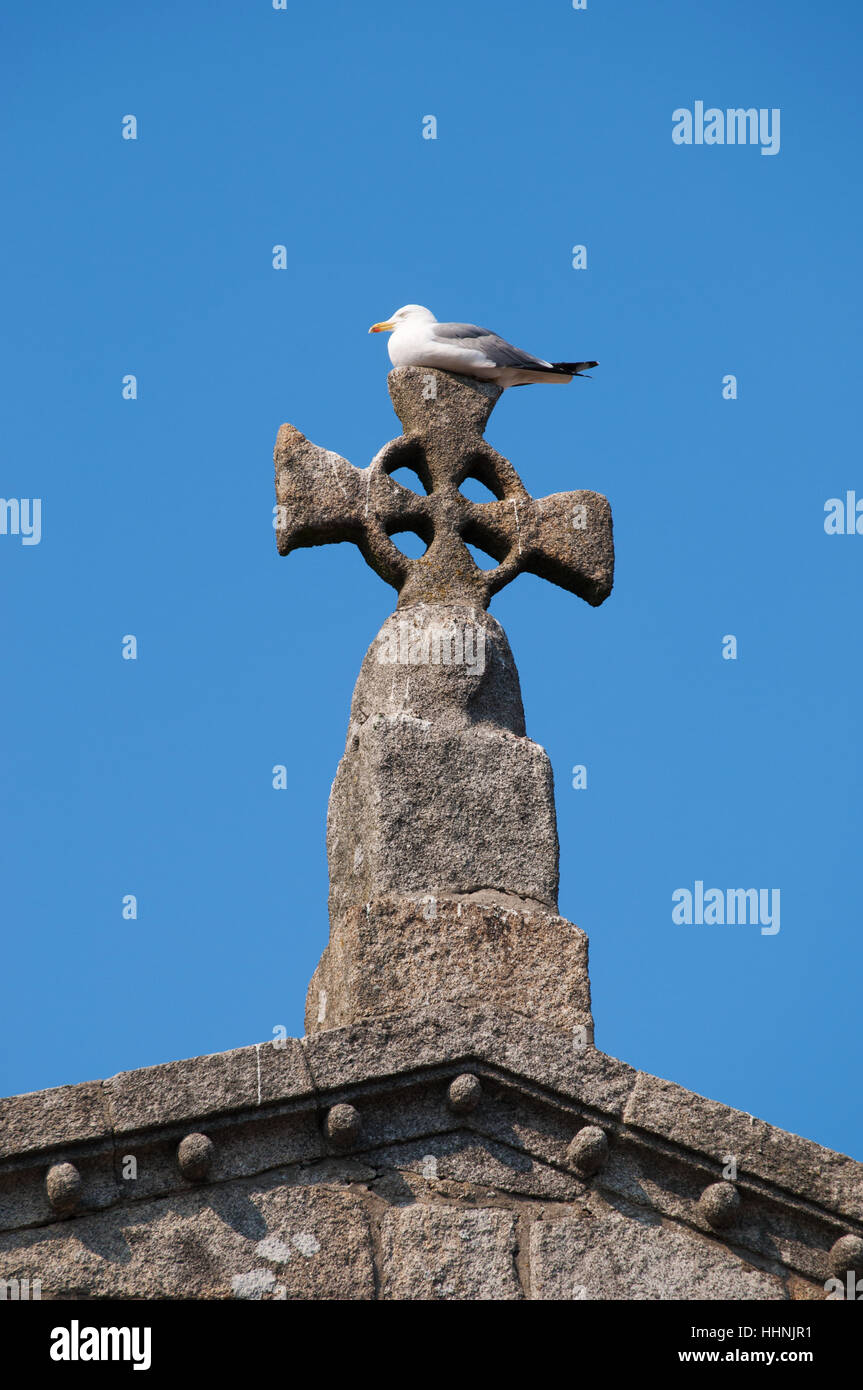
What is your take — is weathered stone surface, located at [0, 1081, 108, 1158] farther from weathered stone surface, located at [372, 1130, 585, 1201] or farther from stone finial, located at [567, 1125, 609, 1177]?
stone finial, located at [567, 1125, 609, 1177]

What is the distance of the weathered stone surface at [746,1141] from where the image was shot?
6.56 metres

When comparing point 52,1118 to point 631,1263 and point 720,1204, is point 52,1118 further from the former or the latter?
point 720,1204

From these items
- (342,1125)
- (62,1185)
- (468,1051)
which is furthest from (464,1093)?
(62,1185)

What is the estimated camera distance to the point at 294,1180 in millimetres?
6344

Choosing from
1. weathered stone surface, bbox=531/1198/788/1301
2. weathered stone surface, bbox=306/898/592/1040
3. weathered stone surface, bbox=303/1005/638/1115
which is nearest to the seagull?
weathered stone surface, bbox=306/898/592/1040

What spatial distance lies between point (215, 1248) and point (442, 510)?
10.7 ft

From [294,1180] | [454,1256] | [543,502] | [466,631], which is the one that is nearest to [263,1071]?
[294,1180]

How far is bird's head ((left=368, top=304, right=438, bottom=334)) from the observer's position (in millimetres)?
8711

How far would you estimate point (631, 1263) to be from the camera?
21.2ft

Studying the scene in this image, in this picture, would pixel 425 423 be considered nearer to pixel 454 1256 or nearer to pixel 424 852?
pixel 424 852

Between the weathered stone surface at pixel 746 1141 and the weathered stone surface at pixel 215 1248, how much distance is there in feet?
3.39
